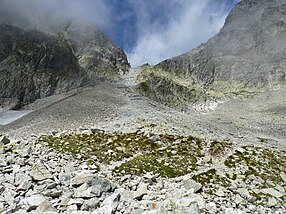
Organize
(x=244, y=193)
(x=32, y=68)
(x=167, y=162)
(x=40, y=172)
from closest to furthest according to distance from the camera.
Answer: (x=40, y=172) → (x=244, y=193) → (x=167, y=162) → (x=32, y=68)

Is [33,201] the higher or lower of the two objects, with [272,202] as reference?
higher

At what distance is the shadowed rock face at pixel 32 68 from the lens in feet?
311

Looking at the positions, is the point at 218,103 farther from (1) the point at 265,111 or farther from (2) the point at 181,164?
(2) the point at 181,164

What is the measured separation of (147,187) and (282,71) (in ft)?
526

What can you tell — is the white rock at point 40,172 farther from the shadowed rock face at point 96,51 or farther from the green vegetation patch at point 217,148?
the shadowed rock face at point 96,51

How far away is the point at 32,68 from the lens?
106 meters

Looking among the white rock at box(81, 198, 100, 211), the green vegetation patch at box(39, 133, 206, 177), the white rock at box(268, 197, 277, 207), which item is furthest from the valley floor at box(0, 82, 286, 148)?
the white rock at box(81, 198, 100, 211)

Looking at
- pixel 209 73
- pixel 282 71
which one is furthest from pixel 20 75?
pixel 282 71

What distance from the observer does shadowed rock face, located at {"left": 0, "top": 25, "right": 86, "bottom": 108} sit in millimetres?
94875

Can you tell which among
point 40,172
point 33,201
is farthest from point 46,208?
point 40,172

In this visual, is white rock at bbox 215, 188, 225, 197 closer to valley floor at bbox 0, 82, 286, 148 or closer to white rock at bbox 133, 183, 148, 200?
white rock at bbox 133, 183, 148, 200

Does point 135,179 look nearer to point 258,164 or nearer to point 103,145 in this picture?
point 103,145

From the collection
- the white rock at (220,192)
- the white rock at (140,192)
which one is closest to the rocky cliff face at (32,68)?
the white rock at (140,192)

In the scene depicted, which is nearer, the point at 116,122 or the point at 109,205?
the point at 109,205
